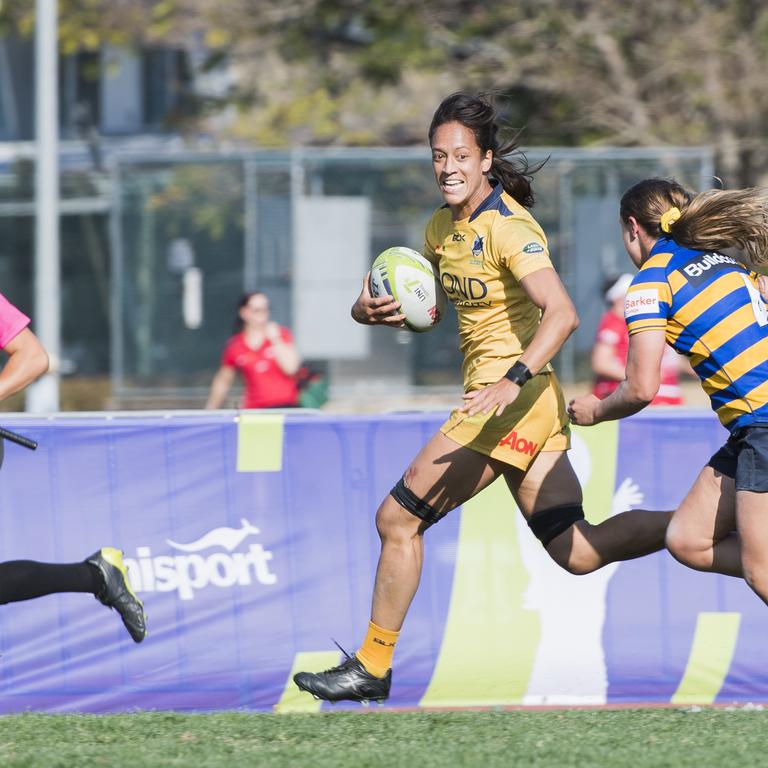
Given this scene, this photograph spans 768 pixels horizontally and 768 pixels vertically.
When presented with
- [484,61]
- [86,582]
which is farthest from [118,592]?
[484,61]

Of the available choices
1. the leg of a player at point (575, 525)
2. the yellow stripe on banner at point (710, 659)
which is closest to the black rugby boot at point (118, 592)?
the leg of a player at point (575, 525)

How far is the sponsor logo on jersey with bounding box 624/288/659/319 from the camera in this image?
5078mm

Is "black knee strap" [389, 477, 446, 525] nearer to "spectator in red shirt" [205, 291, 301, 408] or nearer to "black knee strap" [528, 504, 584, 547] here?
"black knee strap" [528, 504, 584, 547]

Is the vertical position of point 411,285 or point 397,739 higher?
point 411,285

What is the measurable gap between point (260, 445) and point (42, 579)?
120 cm

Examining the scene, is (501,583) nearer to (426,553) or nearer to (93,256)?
(426,553)

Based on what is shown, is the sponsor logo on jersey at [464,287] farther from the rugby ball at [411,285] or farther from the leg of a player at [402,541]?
the leg of a player at [402,541]

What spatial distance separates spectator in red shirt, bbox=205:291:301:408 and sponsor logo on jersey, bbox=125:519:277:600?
280cm

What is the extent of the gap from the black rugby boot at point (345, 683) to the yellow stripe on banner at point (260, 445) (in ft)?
5.00

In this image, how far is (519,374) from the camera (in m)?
5.03

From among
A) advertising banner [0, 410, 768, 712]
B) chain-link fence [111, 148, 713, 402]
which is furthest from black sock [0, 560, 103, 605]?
chain-link fence [111, 148, 713, 402]

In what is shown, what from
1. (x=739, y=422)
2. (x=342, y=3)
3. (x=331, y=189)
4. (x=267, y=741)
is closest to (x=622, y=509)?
(x=739, y=422)

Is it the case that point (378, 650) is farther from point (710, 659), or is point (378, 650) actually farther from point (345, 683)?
point (710, 659)

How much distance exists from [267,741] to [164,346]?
11.6m
